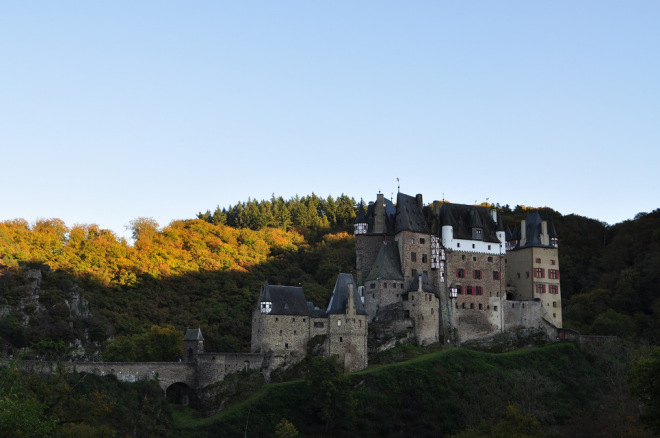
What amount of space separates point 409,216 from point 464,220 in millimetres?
5952

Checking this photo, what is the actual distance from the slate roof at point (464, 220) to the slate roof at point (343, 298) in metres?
11.6

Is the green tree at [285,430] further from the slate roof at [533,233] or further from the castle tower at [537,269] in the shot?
the slate roof at [533,233]

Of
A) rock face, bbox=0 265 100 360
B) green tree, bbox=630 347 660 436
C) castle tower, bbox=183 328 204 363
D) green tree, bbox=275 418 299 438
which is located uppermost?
rock face, bbox=0 265 100 360

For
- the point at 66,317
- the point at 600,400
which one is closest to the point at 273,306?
the point at 66,317

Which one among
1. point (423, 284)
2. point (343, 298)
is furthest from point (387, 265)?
point (343, 298)

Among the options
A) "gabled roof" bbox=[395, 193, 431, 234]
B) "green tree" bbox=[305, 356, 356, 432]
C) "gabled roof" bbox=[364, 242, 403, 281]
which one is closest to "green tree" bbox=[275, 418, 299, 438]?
"green tree" bbox=[305, 356, 356, 432]

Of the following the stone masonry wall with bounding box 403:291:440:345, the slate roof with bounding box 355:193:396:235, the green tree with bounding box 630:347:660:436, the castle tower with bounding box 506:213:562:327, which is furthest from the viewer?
the castle tower with bounding box 506:213:562:327

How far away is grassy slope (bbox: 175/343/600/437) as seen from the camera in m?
59.3

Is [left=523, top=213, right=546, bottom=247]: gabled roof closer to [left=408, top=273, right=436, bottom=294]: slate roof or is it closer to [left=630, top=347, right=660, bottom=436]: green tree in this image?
[left=408, top=273, right=436, bottom=294]: slate roof

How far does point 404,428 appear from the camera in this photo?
61.5 metres

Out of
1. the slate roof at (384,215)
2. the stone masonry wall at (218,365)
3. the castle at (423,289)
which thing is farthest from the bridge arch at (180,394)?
the slate roof at (384,215)

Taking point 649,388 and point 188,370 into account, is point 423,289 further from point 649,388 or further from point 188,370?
point 649,388

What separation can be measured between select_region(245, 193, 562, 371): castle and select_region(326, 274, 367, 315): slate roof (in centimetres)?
8

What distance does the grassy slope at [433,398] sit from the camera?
59.3m
